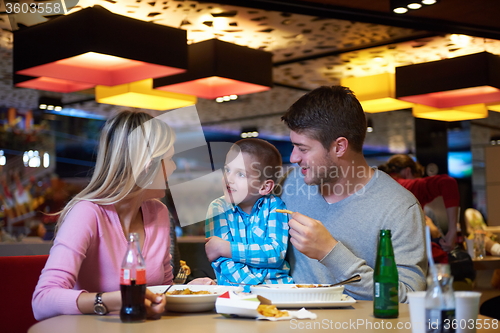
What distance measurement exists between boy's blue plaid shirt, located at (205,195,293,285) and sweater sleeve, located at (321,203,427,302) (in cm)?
27

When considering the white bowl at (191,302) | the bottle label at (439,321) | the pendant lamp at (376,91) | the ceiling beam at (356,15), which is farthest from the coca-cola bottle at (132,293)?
the pendant lamp at (376,91)

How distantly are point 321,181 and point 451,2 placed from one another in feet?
9.53

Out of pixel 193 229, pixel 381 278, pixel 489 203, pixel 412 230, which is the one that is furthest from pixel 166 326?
pixel 193 229

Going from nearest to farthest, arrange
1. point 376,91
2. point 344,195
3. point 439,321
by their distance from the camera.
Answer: point 439,321, point 344,195, point 376,91

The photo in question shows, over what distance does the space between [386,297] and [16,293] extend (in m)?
1.55

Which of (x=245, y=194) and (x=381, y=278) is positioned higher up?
(x=245, y=194)

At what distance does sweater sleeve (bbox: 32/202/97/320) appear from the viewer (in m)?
1.40

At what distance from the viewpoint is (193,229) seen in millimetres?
7938

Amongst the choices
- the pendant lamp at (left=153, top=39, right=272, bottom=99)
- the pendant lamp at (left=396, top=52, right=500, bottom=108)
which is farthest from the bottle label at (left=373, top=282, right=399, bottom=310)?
the pendant lamp at (left=396, top=52, right=500, bottom=108)

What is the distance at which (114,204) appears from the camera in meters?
1.76

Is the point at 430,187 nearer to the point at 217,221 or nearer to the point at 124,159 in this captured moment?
Answer: the point at 217,221

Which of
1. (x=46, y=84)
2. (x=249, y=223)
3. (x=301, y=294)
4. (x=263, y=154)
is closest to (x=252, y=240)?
(x=249, y=223)

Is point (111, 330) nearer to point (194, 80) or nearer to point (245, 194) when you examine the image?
point (245, 194)

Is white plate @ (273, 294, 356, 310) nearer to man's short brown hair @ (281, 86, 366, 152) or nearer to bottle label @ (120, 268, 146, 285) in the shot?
bottle label @ (120, 268, 146, 285)
